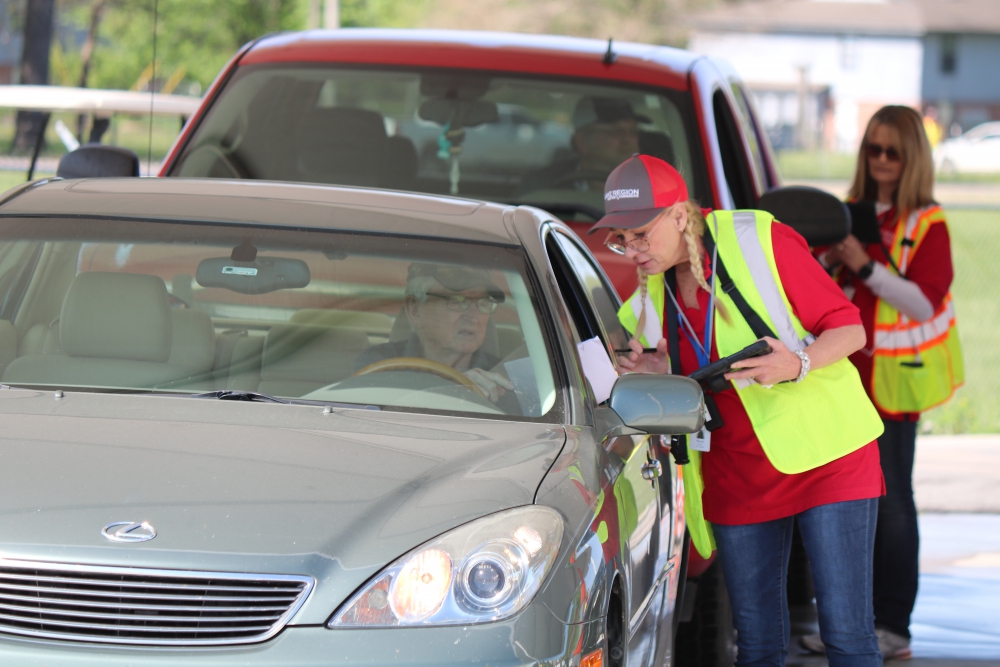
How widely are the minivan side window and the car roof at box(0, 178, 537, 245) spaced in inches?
88.8

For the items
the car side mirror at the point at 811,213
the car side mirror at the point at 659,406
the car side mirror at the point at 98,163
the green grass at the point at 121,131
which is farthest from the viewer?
the green grass at the point at 121,131

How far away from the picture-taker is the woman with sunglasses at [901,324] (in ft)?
19.5

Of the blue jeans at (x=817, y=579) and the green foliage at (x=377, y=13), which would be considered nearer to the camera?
the blue jeans at (x=817, y=579)

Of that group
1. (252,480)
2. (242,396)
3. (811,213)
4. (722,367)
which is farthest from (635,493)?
(811,213)

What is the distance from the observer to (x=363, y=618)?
2729 mm

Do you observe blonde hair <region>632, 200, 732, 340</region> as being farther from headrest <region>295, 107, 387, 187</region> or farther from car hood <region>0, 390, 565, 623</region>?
headrest <region>295, 107, 387, 187</region>

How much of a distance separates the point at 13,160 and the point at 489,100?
5762 millimetres

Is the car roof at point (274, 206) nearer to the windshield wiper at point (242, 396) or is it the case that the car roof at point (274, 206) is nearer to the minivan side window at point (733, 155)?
the windshield wiper at point (242, 396)

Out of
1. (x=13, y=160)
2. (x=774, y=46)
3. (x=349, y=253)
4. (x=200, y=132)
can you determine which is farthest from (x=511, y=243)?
(x=774, y=46)

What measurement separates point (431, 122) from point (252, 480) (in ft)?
11.2

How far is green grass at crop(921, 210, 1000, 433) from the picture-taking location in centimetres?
1261

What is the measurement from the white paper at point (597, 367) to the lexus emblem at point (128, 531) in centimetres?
134

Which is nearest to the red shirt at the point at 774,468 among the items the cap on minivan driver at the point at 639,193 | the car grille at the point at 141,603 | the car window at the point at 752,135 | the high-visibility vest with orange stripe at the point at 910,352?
the cap on minivan driver at the point at 639,193

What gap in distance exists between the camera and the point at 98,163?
5.54 m
